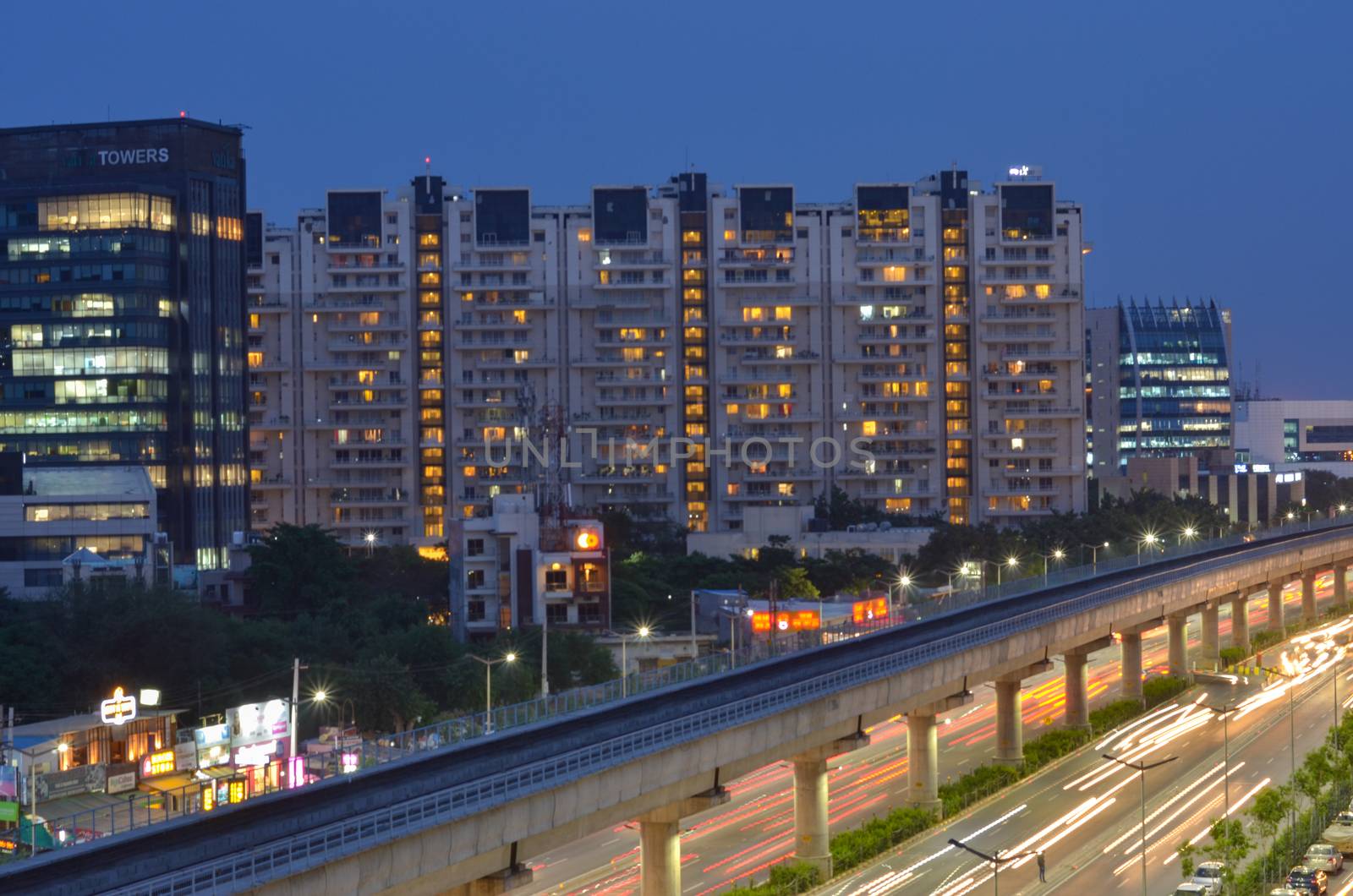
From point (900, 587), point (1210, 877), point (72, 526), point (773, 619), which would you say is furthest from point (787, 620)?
point (72, 526)

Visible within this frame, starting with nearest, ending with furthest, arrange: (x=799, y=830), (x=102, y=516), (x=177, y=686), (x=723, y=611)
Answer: (x=799, y=830) → (x=177, y=686) → (x=723, y=611) → (x=102, y=516)

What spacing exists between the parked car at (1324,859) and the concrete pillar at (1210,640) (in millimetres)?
49017

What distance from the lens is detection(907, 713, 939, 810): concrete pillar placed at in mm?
60906

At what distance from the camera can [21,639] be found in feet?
243

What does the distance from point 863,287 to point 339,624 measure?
8368cm

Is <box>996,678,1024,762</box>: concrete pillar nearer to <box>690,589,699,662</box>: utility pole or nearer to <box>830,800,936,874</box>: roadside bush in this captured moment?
<box>830,800,936,874</box>: roadside bush

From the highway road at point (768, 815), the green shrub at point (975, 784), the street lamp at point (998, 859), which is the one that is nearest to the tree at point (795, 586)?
the highway road at point (768, 815)

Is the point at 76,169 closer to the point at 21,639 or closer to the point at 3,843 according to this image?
the point at 21,639

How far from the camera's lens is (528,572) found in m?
96.6

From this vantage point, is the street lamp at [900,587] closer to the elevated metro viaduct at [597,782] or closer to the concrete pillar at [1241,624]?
the elevated metro viaduct at [597,782]

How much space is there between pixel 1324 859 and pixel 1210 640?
5154 centimetres

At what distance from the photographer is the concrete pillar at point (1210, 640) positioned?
325 feet

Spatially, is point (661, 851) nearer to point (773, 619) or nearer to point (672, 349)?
point (773, 619)

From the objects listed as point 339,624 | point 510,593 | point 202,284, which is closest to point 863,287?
point 202,284
